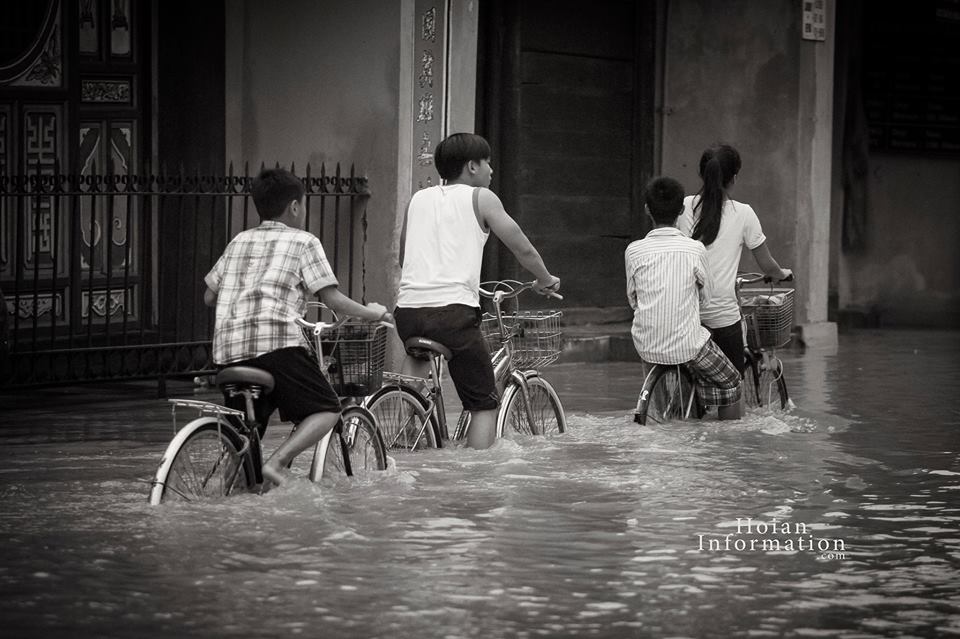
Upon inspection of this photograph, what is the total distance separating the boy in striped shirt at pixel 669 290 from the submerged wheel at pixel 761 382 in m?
1.00

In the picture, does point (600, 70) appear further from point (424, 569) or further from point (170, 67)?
point (424, 569)

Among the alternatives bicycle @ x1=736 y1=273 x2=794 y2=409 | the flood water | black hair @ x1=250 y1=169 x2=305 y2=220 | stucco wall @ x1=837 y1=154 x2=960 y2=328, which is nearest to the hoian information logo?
the flood water

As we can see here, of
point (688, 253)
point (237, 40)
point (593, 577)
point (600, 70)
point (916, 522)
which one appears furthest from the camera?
point (600, 70)

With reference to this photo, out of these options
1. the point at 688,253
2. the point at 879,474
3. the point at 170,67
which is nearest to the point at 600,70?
the point at 170,67

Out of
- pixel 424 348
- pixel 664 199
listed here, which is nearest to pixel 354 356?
pixel 424 348

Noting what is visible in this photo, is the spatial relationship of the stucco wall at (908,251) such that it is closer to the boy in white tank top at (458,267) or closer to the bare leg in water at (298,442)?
the boy in white tank top at (458,267)

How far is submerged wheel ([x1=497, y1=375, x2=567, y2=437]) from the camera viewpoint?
8.58 m

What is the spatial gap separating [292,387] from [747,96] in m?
10.0

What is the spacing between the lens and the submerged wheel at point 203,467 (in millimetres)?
6539

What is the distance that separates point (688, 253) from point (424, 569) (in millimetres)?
3566

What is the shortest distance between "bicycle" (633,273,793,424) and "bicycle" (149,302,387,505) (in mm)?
2289

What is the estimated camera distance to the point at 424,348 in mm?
7984

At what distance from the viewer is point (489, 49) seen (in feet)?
46.6

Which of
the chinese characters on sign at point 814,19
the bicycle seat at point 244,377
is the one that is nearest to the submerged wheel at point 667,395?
the bicycle seat at point 244,377
